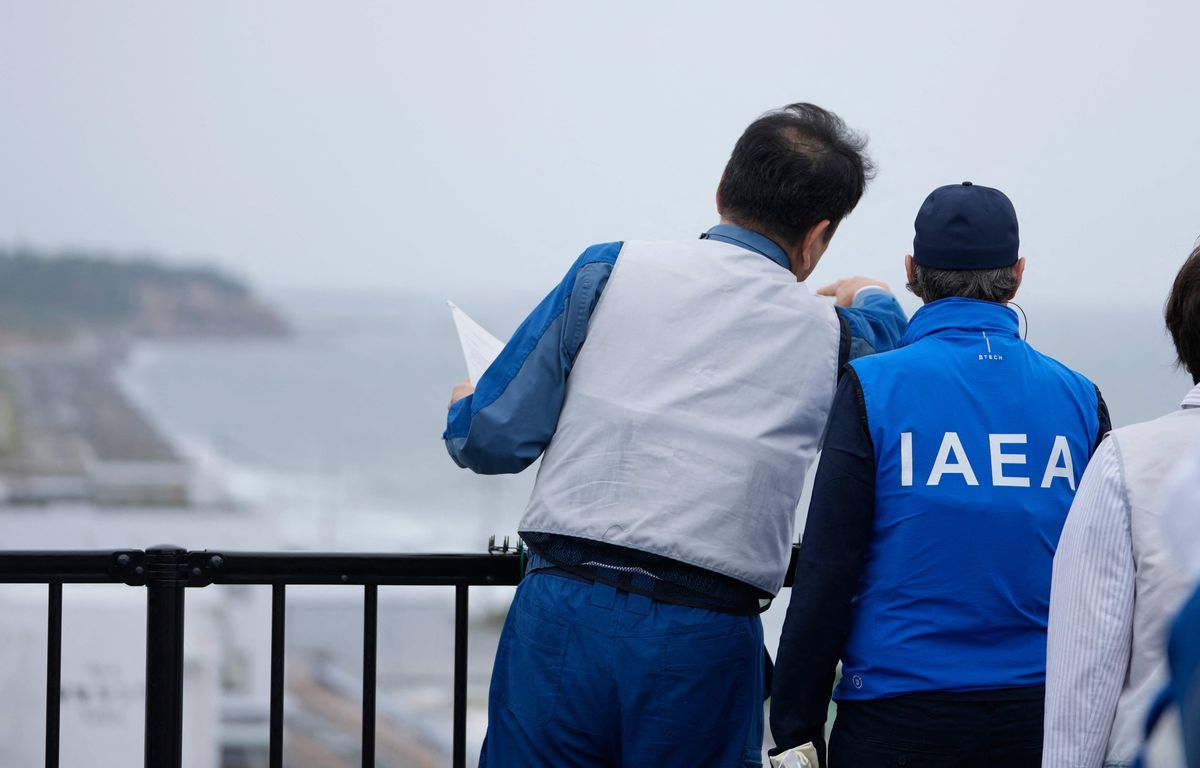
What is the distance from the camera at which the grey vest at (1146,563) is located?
1.21 m

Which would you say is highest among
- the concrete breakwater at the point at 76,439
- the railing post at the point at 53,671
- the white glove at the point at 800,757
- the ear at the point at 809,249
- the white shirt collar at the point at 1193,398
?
the ear at the point at 809,249

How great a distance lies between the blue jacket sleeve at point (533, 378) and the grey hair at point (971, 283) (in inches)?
16.3

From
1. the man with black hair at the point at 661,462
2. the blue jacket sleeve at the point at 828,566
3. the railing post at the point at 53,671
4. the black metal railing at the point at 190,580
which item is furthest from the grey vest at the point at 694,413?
the railing post at the point at 53,671

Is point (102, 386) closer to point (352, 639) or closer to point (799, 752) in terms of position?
point (352, 639)

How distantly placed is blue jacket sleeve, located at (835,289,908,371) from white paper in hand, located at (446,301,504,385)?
1.58 ft

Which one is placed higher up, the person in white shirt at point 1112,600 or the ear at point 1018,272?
the ear at point 1018,272

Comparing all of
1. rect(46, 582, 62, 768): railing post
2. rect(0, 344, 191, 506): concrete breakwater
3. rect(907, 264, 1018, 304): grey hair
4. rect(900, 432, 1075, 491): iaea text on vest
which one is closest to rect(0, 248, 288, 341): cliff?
rect(0, 344, 191, 506): concrete breakwater

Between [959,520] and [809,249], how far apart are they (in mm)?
460

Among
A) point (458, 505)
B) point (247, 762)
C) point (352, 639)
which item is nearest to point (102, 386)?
point (458, 505)

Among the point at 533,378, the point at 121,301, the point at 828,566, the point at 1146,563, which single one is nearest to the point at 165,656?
the point at 533,378

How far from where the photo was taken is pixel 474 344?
1778mm

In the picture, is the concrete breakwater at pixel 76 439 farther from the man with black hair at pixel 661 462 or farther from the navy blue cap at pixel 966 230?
the navy blue cap at pixel 966 230

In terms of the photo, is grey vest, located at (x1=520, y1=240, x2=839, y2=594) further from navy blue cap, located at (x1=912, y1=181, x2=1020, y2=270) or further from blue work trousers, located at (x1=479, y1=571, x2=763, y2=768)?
navy blue cap, located at (x1=912, y1=181, x2=1020, y2=270)

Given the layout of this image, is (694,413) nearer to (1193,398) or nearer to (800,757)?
(800,757)
